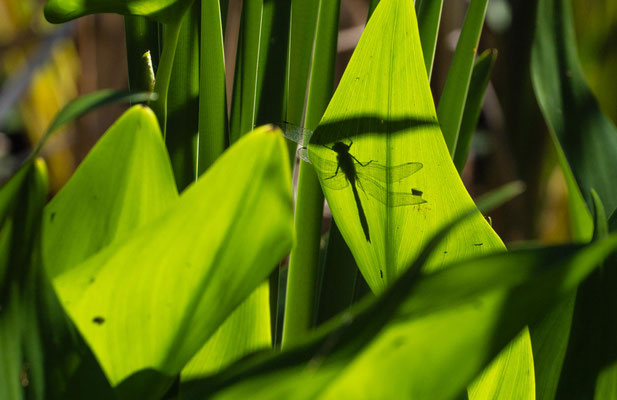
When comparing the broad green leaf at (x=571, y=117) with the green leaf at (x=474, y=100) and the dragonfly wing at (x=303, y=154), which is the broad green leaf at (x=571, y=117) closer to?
the green leaf at (x=474, y=100)

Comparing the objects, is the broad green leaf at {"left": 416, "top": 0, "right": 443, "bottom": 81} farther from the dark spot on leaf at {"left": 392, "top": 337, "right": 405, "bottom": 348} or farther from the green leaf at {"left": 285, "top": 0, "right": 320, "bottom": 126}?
the dark spot on leaf at {"left": 392, "top": 337, "right": 405, "bottom": 348}

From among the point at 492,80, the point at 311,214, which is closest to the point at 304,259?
the point at 311,214

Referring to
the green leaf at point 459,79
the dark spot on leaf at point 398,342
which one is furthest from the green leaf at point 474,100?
the dark spot on leaf at point 398,342

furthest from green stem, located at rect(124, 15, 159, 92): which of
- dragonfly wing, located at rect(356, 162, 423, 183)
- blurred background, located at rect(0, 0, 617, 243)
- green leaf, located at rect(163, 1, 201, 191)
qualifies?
blurred background, located at rect(0, 0, 617, 243)

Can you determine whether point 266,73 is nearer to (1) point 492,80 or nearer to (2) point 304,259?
(2) point 304,259

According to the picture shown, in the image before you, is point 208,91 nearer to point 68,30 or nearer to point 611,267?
point 611,267

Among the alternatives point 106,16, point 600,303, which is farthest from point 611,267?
point 106,16
